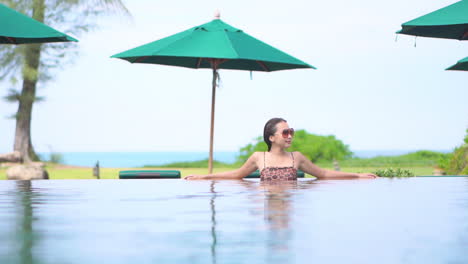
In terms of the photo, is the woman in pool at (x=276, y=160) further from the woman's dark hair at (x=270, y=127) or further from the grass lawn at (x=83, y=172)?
the grass lawn at (x=83, y=172)

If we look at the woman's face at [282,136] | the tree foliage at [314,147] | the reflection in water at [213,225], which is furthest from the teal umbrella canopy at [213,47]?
the tree foliage at [314,147]

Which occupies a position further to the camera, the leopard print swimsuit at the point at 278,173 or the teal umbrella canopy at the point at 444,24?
the teal umbrella canopy at the point at 444,24

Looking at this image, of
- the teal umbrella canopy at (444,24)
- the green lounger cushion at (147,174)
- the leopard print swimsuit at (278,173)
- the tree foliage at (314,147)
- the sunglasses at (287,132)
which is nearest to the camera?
the sunglasses at (287,132)

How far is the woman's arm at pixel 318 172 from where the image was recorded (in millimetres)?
7320

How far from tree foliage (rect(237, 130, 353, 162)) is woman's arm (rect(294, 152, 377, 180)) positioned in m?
22.0

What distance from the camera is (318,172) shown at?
758cm

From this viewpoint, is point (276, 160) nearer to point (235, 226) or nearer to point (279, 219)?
point (279, 219)

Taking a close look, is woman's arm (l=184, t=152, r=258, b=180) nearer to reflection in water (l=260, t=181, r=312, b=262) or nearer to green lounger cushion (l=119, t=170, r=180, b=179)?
reflection in water (l=260, t=181, r=312, b=262)

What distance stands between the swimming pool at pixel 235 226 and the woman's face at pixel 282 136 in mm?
1469

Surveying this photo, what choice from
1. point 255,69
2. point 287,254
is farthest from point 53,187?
point 255,69

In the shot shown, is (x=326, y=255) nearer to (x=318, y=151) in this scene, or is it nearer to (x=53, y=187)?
(x=53, y=187)

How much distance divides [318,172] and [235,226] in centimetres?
438

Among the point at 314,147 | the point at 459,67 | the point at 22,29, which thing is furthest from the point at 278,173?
the point at 314,147

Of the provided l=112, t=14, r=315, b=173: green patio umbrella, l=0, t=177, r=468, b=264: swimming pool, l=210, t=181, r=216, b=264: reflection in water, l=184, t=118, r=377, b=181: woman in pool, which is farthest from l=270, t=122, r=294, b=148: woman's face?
l=112, t=14, r=315, b=173: green patio umbrella
